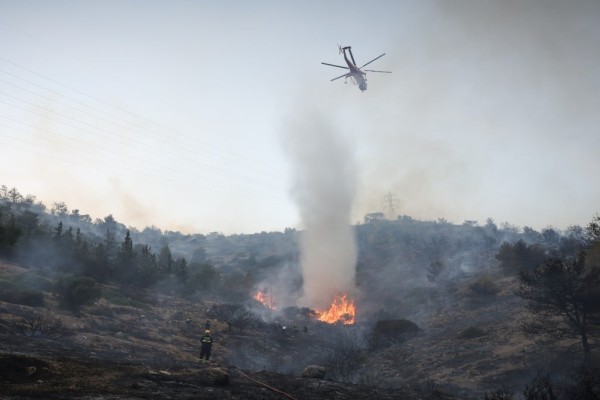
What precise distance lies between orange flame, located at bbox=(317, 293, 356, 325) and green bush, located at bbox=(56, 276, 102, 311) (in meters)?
19.9

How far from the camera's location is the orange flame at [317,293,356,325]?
1362 inches

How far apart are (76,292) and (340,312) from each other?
→ 978 inches

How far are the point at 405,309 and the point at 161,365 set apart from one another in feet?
85.2

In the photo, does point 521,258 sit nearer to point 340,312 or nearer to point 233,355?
point 340,312

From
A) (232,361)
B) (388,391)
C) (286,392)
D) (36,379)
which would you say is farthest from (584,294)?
(36,379)

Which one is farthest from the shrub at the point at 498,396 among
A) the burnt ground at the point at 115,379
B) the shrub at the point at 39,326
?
the shrub at the point at 39,326

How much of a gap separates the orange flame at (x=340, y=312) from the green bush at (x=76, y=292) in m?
19.9

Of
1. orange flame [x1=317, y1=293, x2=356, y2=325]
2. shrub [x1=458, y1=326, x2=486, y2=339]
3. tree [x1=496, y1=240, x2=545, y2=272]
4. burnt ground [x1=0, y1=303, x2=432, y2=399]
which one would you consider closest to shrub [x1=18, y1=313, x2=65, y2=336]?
burnt ground [x1=0, y1=303, x2=432, y2=399]

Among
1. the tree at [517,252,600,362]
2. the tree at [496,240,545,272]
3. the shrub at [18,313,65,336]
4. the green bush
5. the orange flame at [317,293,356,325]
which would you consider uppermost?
the tree at [496,240,545,272]

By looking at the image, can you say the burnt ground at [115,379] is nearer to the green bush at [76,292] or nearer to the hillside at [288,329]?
the hillside at [288,329]

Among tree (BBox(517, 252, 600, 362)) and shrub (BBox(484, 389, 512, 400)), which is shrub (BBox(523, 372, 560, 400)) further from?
tree (BBox(517, 252, 600, 362))

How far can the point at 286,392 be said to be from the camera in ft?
37.4

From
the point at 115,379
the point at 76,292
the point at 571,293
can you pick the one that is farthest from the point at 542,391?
the point at 76,292

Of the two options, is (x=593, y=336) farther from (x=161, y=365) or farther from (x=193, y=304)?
(x=193, y=304)
